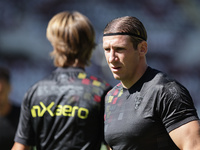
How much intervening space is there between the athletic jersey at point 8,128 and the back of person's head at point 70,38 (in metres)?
1.23

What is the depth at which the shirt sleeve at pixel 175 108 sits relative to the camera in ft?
6.02

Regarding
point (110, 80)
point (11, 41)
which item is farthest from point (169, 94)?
point (11, 41)

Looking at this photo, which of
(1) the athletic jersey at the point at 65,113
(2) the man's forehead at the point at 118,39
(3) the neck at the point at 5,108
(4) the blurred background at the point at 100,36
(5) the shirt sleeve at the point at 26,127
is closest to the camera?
(2) the man's forehead at the point at 118,39

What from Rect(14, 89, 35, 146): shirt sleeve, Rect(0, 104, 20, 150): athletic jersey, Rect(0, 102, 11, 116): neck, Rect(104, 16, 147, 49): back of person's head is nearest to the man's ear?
Rect(104, 16, 147, 49): back of person's head

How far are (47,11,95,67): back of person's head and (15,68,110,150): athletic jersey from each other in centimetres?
11

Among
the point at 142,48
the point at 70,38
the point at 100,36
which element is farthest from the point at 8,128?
the point at 100,36

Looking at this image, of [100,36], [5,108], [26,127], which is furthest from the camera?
[100,36]

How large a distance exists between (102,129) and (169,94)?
0.70m

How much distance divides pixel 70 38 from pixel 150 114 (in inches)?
35.6

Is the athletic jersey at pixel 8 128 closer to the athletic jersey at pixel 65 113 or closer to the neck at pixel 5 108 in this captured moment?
the neck at pixel 5 108

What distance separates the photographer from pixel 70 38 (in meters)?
2.53

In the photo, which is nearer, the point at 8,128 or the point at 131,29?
the point at 131,29

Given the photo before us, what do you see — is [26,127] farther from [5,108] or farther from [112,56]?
[5,108]

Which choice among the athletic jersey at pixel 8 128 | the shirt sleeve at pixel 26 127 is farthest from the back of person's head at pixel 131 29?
the athletic jersey at pixel 8 128
